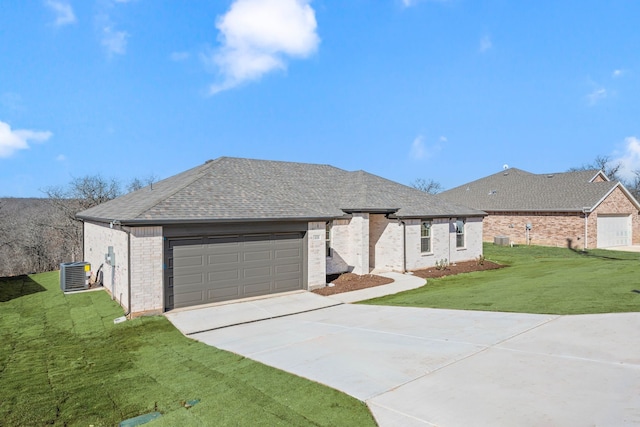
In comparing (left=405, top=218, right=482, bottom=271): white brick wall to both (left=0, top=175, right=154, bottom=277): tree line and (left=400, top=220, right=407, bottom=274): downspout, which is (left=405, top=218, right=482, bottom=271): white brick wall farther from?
(left=0, top=175, right=154, bottom=277): tree line

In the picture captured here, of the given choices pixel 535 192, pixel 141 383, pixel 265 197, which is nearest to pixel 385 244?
pixel 265 197

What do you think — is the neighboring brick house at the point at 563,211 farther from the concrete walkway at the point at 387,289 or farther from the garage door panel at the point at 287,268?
the garage door panel at the point at 287,268

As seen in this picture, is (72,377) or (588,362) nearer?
(588,362)

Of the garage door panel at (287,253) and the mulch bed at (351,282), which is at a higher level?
the garage door panel at (287,253)

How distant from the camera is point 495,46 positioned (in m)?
18.5

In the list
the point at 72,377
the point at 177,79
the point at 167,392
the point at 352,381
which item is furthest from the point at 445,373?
the point at 177,79

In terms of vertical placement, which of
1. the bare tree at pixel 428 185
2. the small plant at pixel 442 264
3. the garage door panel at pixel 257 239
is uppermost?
the bare tree at pixel 428 185

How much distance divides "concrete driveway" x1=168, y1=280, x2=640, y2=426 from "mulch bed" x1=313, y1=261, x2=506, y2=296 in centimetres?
417

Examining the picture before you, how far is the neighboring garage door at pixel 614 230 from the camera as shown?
2688 centimetres

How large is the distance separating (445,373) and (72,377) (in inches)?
261

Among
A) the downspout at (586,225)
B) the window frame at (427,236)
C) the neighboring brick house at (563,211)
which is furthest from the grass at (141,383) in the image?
the neighboring brick house at (563,211)

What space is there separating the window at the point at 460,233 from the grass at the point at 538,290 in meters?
2.50

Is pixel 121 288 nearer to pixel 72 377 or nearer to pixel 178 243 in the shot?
pixel 178 243

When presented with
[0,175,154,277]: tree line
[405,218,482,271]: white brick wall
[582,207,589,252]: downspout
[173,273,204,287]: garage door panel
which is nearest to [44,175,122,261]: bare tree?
[0,175,154,277]: tree line
